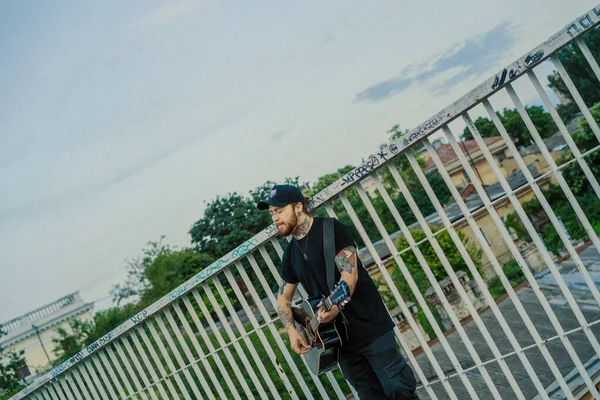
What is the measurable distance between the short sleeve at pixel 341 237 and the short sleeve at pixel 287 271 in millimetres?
497

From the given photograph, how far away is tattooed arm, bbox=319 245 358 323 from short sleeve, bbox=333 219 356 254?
0.09 feet

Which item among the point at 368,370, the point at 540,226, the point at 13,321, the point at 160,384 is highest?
the point at 13,321

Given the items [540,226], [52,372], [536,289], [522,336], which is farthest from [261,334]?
[540,226]

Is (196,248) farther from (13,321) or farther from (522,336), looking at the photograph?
(522,336)

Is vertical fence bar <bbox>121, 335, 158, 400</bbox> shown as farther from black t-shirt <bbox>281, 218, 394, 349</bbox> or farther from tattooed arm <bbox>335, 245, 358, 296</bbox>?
tattooed arm <bbox>335, 245, 358, 296</bbox>

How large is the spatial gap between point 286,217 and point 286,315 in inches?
28.3

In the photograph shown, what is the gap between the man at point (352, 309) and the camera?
10.3 ft

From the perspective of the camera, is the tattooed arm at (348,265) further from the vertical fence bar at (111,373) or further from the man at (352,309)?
the vertical fence bar at (111,373)

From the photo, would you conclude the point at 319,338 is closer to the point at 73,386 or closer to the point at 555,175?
the point at 555,175

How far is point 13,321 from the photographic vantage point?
47750mm

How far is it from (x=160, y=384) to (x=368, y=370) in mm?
2356

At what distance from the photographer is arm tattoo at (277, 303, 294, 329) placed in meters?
3.48

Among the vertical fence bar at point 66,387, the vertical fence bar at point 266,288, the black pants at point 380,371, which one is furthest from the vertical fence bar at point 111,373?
the black pants at point 380,371

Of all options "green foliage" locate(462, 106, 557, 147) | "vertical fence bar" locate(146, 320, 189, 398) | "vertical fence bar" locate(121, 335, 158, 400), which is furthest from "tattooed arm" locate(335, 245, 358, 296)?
"green foliage" locate(462, 106, 557, 147)
